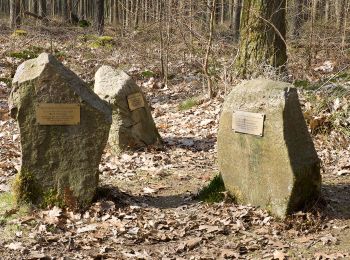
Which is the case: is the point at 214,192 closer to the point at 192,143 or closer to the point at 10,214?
the point at 10,214

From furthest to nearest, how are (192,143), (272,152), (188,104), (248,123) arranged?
(188,104) < (192,143) < (248,123) < (272,152)

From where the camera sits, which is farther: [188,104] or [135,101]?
[188,104]

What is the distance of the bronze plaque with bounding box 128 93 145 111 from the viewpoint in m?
8.24

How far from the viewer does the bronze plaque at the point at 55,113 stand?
5.46 meters

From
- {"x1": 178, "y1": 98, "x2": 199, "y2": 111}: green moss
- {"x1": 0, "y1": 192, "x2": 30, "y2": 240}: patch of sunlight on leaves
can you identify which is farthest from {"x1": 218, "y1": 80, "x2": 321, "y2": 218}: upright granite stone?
{"x1": 178, "y1": 98, "x2": 199, "y2": 111}: green moss

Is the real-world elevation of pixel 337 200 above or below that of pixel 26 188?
below

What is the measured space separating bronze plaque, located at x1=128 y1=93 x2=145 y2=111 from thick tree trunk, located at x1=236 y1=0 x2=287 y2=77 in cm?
333

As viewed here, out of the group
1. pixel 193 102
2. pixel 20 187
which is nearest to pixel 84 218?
pixel 20 187

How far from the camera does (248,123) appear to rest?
5.37 metres

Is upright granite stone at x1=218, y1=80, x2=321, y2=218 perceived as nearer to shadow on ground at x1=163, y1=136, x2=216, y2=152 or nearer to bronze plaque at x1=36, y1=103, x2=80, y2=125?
bronze plaque at x1=36, y1=103, x2=80, y2=125

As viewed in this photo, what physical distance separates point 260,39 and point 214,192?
19.1 ft

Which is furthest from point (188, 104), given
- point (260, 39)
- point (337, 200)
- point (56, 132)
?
point (56, 132)

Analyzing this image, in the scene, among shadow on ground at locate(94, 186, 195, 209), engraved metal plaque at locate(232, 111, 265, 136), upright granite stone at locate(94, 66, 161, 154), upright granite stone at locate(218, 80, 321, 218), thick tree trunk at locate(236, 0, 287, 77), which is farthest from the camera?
thick tree trunk at locate(236, 0, 287, 77)

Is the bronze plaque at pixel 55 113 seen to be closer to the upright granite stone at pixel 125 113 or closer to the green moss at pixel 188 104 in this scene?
the upright granite stone at pixel 125 113
